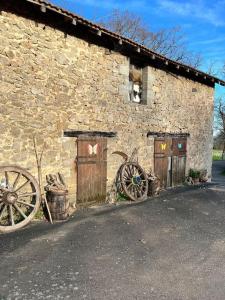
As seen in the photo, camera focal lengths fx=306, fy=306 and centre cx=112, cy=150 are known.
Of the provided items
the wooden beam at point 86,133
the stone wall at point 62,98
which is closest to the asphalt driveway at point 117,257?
the stone wall at point 62,98

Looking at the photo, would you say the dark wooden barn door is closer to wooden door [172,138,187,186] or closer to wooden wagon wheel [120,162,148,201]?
wooden door [172,138,187,186]

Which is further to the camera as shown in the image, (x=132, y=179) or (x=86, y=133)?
(x=132, y=179)

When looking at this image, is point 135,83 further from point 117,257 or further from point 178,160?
point 117,257

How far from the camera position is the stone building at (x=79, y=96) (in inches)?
264

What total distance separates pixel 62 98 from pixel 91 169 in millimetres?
2133

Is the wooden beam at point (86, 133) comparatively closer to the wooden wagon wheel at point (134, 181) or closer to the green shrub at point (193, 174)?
the wooden wagon wheel at point (134, 181)

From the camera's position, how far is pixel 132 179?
9.45 metres

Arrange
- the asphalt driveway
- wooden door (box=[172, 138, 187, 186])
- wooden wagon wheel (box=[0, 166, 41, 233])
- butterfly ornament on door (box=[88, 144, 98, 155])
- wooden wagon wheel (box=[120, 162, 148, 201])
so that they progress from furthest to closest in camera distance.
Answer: wooden door (box=[172, 138, 187, 186])
wooden wagon wheel (box=[120, 162, 148, 201])
butterfly ornament on door (box=[88, 144, 98, 155])
wooden wagon wheel (box=[0, 166, 41, 233])
the asphalt driveway

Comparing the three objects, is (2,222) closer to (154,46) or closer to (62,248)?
(62,248)

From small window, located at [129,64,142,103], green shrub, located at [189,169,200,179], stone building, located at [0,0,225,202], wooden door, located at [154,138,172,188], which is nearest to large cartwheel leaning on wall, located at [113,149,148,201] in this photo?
stone building, located at [0,0,225,202]

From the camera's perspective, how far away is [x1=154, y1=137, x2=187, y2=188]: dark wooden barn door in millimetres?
11148

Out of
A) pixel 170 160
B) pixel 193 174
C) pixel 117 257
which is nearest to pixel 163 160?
pixel 170 160

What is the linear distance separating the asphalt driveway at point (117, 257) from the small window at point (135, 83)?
4044mm

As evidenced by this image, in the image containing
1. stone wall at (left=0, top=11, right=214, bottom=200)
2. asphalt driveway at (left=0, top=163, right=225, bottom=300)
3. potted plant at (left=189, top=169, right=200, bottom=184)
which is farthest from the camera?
potted plant at (left=189, top=169, right=200, bottom=184)
